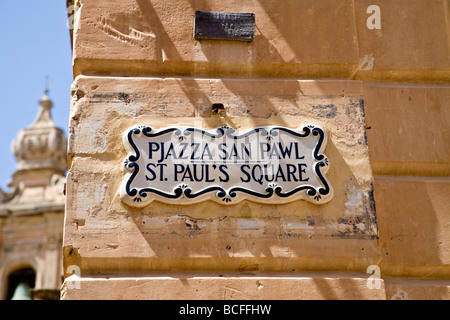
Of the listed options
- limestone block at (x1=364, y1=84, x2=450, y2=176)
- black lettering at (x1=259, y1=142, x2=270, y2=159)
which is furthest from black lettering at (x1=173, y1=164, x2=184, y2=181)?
limestone block at (x1=364, y1=84, x2=450, y2=176)

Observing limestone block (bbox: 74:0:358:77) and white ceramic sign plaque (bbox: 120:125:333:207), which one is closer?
white ceramic sign plaque (bbox: 120:125:333:207)

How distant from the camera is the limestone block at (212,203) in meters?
3.62

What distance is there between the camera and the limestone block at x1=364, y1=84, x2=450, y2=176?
3949 millimetres

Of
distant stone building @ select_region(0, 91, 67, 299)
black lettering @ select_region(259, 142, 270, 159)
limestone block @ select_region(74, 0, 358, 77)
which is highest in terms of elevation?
distant stone building @ select_region(0, 91, 67, 299)

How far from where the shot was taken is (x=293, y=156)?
3.81 metres

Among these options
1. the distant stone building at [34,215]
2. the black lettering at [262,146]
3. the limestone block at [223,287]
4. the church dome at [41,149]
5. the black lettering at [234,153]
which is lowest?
the limestone block at [223,287]

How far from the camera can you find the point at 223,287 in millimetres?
3557

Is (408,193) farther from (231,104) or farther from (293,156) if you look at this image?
(231,104)

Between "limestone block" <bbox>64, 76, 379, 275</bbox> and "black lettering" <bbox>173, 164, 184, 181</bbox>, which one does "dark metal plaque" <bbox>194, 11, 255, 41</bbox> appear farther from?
"black lettering" <bbox>173, 164, 184, 181</bbox>

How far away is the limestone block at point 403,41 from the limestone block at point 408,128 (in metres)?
0.08

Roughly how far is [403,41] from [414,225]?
3.11ft

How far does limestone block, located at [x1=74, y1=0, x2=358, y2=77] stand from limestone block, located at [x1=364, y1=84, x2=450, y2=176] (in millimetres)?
244

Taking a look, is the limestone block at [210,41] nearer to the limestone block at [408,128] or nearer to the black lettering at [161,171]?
the limestone block at [408,128]

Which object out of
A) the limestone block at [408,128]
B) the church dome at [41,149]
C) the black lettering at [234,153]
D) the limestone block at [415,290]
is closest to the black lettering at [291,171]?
the black lettering at [234,153]
